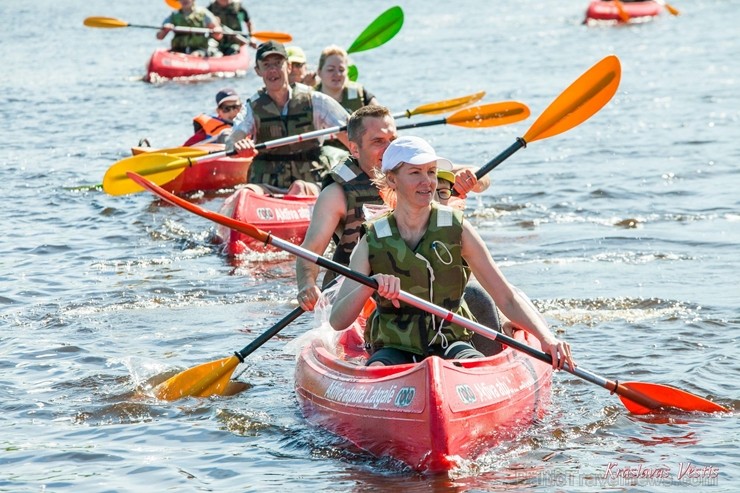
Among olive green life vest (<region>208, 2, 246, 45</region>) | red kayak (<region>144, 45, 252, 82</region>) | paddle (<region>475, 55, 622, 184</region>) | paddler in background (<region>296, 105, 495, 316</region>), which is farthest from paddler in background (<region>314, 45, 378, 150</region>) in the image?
red kayak (<region>144, 45, 252, 82</region>)

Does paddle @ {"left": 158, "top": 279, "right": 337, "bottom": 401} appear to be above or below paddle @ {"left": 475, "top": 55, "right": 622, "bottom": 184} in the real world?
below

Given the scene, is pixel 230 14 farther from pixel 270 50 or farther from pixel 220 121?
pixel 270 50

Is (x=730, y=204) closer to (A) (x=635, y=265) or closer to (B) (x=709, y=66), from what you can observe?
(A) (x=635, y=265)

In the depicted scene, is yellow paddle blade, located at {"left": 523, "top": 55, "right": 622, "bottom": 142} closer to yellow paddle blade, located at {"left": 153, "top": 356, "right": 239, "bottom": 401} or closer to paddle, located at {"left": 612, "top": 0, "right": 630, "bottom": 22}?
yellow paddle blade, located at {"left": 153, "top": 356, "right": 239, "bottom": 401}

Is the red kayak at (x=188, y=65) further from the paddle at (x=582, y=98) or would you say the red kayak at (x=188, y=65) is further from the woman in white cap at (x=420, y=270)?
the woman in white cap at (x=420, y=270)

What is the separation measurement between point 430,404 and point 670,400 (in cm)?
160

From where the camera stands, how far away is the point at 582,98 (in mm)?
7691

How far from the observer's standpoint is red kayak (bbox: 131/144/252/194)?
41.8ft

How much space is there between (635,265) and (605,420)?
3.41m

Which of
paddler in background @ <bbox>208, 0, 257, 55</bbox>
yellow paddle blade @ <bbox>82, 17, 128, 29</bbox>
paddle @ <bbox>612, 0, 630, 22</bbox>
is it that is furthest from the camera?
paddle @ <bbox>612, 0, 630, 22</bbox>

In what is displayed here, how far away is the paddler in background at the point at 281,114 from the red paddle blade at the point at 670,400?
160 inches

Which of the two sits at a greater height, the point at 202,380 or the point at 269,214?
the point at 269,214

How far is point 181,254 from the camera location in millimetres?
10312

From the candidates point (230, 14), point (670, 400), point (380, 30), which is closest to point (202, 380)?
point (670, 400)
